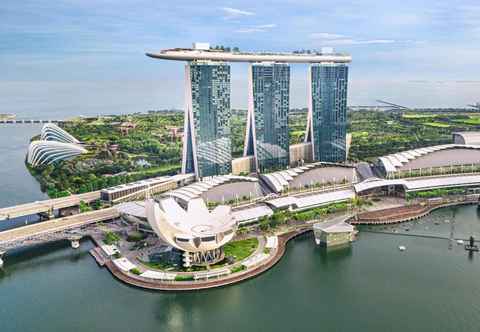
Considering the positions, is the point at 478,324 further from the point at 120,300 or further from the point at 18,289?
the point at 18,289

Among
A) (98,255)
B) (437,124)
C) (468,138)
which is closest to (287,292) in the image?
(98,255)

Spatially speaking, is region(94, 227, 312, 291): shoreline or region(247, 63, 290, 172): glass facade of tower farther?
→ region(247, 63, 290, 172): glass facade of tower

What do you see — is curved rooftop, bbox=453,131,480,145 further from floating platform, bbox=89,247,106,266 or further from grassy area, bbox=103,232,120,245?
floating platform, bbox=89,247,106,266

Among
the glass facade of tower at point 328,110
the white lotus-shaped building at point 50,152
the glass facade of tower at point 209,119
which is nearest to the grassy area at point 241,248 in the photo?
the glass facade of tower at point 209,119

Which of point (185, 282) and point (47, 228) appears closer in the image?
point (185, 282)

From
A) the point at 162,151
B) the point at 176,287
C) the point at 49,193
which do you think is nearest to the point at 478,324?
the point at 176,287

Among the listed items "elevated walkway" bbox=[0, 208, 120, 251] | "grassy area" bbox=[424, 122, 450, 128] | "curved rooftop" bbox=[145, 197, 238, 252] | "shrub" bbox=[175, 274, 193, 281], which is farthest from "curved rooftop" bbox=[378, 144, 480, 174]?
"grassy area" bbox=[424, 122, 450, 128]

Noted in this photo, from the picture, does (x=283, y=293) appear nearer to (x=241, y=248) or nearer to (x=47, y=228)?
(x=241, y=248)

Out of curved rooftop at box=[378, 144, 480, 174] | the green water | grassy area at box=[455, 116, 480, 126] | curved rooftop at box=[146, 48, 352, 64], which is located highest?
curved rooftop at box=[146, 48, 352, 64]
